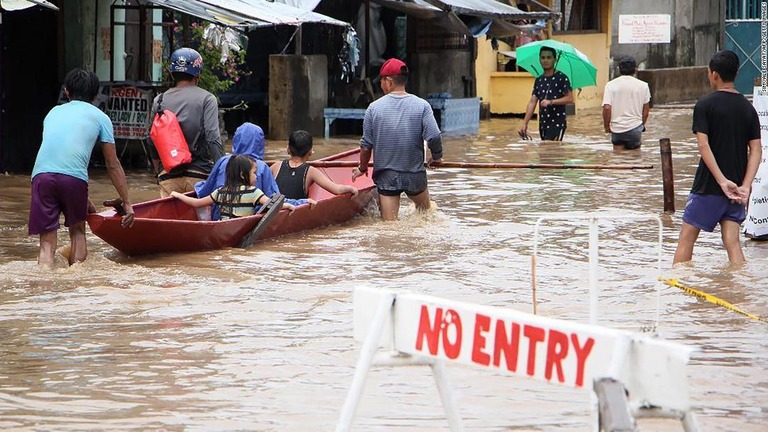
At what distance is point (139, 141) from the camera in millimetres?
16406

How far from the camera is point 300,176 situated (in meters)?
12.1

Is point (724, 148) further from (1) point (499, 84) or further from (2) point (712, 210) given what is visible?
(1) point (499, 84)

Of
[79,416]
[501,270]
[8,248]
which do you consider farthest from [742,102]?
[8,248]

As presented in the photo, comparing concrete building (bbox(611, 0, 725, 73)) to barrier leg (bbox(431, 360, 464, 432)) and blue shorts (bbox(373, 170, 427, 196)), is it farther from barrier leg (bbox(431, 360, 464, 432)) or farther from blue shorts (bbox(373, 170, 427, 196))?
barrier leg (bbox(431, 360, 464, 432))

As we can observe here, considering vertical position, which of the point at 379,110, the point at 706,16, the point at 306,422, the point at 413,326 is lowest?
the point at 306,422

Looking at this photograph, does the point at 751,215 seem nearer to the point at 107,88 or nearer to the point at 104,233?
the point at 104,233

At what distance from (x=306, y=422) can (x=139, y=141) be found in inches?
429

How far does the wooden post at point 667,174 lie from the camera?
516 inches

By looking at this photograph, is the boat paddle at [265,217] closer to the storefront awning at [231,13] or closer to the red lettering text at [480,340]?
the storefront awning at [231,13]

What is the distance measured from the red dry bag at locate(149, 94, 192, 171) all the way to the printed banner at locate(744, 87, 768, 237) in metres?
4.80

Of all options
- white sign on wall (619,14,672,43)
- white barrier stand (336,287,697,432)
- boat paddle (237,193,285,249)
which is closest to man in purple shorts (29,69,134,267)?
boat paddle (237,193,285,249)

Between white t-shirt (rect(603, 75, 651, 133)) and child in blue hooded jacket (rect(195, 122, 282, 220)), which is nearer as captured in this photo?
child in blue hooded jacket (rect(195, 122, 282, 220))

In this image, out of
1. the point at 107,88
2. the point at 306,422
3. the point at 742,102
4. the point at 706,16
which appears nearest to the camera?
the point at 306,422

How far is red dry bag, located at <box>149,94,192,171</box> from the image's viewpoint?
35.4 feet
